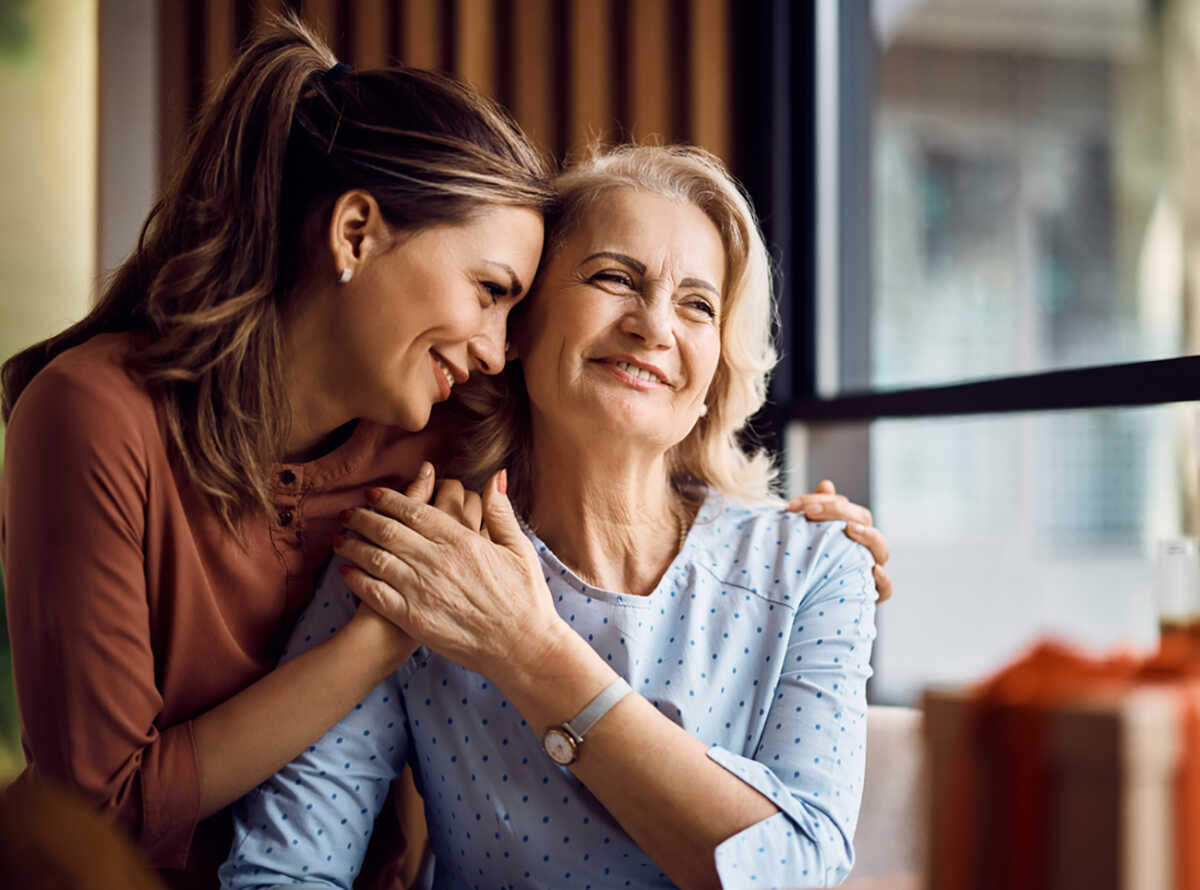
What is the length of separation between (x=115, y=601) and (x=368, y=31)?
2.19m

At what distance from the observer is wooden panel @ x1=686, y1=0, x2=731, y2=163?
328 centimetres

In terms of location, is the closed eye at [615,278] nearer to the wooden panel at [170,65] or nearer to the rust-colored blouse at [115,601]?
the rust-colored blouse at [115,601]

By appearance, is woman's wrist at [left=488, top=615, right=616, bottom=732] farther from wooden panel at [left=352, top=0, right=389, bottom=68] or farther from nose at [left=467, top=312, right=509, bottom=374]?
wooden panel at [left=352, top=0, right=389, bottom=68]

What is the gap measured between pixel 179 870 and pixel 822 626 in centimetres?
95

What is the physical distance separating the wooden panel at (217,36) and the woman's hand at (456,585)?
79.5 inches

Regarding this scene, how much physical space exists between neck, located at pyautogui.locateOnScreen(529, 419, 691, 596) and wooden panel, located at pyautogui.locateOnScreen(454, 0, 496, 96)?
1797mm

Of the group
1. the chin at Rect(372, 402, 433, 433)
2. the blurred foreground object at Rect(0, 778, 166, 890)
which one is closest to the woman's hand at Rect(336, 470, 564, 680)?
the chin at Rect(372, 402, 433, 433)

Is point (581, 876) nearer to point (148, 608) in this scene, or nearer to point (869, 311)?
point (148, 608)

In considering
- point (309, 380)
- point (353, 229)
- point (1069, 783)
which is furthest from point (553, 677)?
point (1069, 783)

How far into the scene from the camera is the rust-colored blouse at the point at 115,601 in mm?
1386

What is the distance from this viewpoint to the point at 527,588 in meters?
1.45

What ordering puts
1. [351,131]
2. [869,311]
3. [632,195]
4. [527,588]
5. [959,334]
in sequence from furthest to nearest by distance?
[959,334]
[869,311]
[632,195]
[351,131]
[527,588]

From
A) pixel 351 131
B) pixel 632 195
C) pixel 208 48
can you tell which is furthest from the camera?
pixel 208 48

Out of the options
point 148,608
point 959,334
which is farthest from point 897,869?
point 959,334
